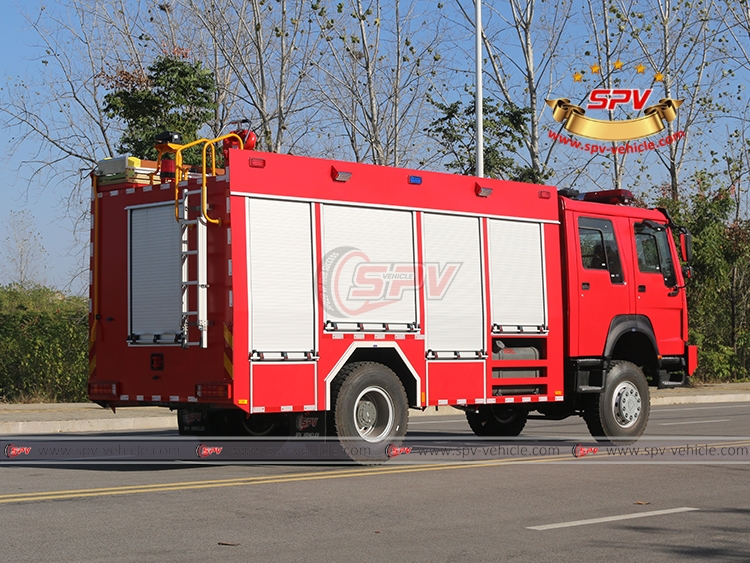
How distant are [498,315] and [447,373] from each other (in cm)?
108

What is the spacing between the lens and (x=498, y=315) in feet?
41.7

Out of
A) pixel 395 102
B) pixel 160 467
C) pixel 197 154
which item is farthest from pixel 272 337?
pixel 395 102

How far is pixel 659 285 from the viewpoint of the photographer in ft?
47.9

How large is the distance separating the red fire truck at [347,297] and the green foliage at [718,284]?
606 inches

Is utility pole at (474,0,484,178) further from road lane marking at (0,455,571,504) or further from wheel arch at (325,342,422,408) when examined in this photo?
road lane marking at (0,455,571,504)

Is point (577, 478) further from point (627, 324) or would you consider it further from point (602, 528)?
point (627, 324)

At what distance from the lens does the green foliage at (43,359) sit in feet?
70.0

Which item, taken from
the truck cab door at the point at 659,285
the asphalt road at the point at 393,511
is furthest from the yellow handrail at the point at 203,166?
the truck cab door at the point at 659,285

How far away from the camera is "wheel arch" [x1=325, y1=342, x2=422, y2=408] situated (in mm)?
11289

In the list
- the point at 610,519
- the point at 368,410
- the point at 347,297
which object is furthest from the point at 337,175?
the point at 610,519

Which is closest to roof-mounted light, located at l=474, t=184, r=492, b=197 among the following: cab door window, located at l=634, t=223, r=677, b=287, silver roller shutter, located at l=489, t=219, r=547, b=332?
silver roller shutter, located at l=489, t=219, r=547, b=332

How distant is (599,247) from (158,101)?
40.5 ft

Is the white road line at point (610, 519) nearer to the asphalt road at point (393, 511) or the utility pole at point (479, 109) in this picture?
the asphalt road at point (393, 511)

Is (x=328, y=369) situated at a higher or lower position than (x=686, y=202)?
lower
